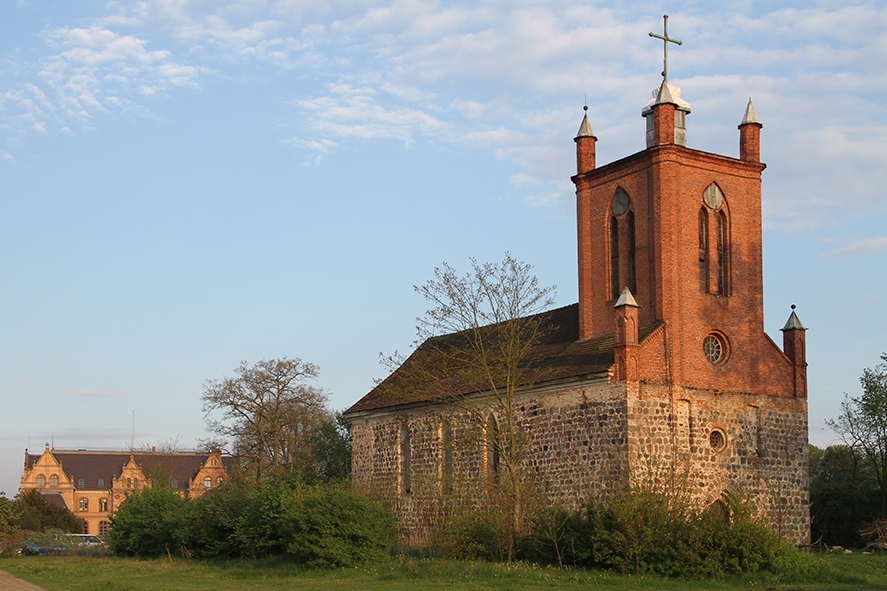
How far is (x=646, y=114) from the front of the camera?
33.5 meters

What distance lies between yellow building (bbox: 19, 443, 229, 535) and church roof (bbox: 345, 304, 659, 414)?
6170 centimetres

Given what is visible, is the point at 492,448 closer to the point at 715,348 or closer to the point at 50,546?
the point at 715,348

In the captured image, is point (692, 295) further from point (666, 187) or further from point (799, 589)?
point (799, 589)

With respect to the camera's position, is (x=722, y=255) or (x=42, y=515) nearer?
(x=722, y=255)

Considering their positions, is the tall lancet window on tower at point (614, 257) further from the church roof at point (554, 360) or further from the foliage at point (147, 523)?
the foliage at point (147, 523)

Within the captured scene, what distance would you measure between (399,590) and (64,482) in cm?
8552

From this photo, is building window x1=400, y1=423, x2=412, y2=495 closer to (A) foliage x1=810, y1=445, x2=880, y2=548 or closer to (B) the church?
(B) the church

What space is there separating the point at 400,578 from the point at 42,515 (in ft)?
167

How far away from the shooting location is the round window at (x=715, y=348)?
31234mm

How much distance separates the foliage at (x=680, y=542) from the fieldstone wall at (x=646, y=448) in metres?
4.56

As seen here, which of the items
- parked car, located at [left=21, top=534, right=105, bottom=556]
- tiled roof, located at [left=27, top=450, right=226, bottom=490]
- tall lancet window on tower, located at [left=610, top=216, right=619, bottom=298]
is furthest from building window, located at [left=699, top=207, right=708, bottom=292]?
tiled roof, located at [left=27, top=450, right=226, bottom=490]

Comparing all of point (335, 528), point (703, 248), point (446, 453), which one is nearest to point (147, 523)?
point (446, 453)

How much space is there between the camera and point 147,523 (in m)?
35.2

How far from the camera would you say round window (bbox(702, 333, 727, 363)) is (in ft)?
102
